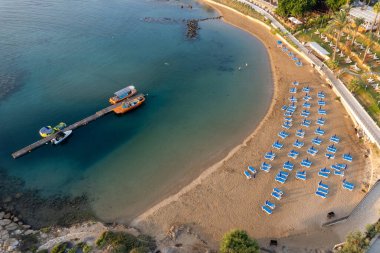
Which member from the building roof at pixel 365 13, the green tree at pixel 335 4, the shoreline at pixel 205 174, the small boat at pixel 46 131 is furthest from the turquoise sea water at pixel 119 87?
the building roof at pixel 365 13

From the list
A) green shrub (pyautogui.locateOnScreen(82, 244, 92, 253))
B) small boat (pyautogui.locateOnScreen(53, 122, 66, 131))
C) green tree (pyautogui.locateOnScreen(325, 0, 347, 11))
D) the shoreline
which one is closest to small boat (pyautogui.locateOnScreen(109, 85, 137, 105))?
small boat (pyautogui.locateOnScreen(53, 122, 66, 131))

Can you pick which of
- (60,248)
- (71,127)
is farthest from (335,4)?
(60,248)

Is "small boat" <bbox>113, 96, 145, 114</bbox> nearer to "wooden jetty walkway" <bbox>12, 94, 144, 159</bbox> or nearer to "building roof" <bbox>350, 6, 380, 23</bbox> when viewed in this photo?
"wooden jetty walkway" <bbox>12, 94, 144, 159</bbox>

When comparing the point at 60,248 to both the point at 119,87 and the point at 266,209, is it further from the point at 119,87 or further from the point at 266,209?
the point at 119,87

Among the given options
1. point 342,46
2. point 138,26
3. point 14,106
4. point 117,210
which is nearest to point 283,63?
point 342,46

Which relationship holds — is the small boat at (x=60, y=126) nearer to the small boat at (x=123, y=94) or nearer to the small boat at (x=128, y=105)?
the small boat at (x=128, y=105)

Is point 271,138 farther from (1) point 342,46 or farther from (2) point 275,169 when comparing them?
(1) point 342,46
